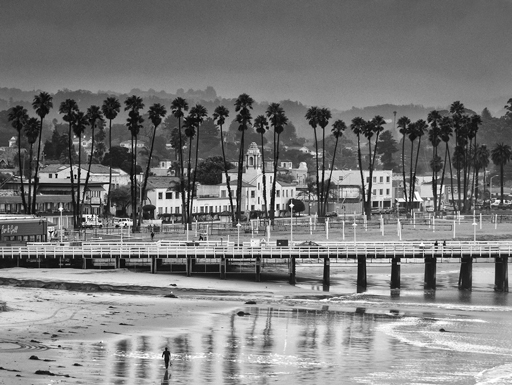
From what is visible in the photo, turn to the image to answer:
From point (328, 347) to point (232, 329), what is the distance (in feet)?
23.7

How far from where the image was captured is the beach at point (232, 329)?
187 feet

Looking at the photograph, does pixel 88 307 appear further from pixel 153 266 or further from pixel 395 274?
pixel 395 274

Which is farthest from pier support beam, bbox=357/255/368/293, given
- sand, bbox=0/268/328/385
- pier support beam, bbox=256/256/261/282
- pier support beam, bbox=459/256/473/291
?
pier support beam, bbox=459/256/473/291

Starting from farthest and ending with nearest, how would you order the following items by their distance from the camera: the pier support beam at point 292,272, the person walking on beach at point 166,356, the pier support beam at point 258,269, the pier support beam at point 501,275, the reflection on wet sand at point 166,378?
the pier support beam at point 501,275 < the pier support beam at point 292,272 < the pier support beam at point 258,269 < the person walking on beach at point 166,356 < the reflection on wet sand at point 166,378

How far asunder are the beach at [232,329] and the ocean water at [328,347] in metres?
0.09

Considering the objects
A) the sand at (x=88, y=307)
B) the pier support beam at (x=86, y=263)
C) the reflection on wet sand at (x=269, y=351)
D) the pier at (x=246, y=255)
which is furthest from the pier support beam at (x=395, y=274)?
the pier support beam at (x=86, y=263)

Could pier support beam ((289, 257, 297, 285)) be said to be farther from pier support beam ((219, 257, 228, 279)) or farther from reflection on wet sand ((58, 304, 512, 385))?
reflection on wet sand ((58, 304, 512, 385))

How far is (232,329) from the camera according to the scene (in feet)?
230

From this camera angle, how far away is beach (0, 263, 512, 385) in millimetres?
57062

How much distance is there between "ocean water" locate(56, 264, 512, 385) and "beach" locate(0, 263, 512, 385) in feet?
0.30

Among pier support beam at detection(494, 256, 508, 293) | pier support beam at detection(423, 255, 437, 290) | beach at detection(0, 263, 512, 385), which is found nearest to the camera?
beach at detection(0, 263, 512, 385)

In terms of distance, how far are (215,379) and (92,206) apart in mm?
117893

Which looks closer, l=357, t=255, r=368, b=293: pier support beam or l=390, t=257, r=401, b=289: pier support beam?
l=357, t=255, r=368, b=293: pier support beam

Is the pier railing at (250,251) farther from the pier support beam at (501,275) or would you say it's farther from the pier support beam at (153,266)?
the pier support beam at (153,266)
